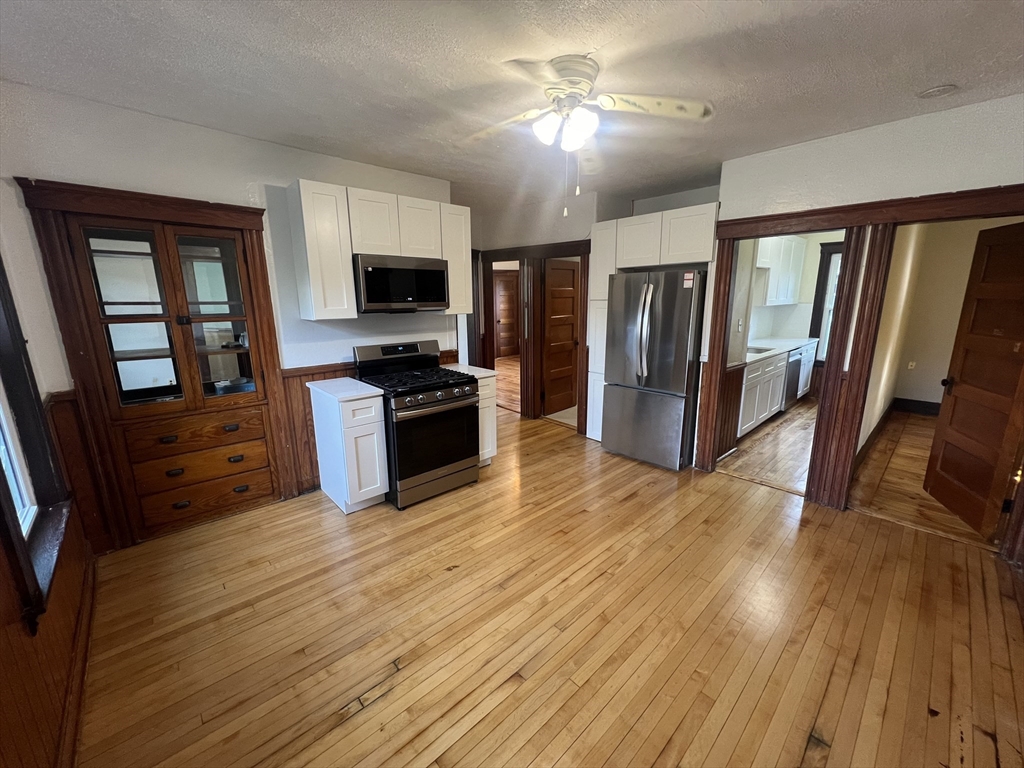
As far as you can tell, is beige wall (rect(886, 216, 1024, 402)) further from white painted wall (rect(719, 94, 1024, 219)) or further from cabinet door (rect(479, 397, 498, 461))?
cabinet door (rect(479, 397, 498, 461))

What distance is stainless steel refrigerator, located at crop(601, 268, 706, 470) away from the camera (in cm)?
348

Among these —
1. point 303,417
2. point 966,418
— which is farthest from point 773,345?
point 303,417

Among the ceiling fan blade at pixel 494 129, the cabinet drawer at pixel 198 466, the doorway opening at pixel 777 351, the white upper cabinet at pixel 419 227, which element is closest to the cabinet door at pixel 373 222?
the white upper cabinet at pixel 419 227

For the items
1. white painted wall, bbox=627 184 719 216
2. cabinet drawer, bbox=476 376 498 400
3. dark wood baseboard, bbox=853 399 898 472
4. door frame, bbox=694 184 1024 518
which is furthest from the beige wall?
cabinet drawer, bbox=476 376 498 400

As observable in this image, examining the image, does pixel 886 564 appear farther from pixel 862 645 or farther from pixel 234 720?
pixel 234 720

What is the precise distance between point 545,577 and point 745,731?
3.59ft

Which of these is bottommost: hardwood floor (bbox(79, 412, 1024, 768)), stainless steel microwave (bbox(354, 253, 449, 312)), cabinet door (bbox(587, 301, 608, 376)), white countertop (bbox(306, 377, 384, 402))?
hardwood floor (bbox(79, 412, 1024, 768))

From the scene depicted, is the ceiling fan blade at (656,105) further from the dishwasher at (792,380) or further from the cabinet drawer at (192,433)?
the dishwasher at (792,380)

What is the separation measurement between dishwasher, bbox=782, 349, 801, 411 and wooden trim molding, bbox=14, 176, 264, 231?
6021mm

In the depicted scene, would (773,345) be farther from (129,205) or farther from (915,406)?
(129,205)

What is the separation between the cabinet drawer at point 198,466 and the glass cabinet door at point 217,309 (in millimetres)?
380

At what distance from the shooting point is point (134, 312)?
2557mm

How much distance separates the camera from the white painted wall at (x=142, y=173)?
7.06 ft

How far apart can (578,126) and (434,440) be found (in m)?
2.27
